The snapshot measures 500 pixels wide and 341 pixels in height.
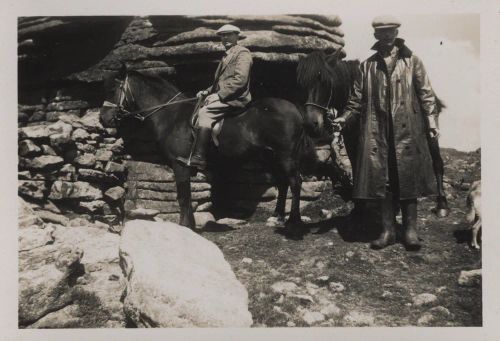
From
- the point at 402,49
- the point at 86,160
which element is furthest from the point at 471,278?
the point at 86,160

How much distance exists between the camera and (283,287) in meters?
4.54

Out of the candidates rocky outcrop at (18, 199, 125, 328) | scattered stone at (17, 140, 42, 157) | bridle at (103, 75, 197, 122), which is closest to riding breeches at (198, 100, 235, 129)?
bridle at (103, 75, 197, 122)

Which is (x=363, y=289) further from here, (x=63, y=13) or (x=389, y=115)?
(x=63, y=13)

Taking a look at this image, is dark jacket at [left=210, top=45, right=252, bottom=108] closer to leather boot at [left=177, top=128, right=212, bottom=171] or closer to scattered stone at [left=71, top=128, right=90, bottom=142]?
leather boot at [left=177, top=128, right=212, bottom=171]

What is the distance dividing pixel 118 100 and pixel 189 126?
1.05m

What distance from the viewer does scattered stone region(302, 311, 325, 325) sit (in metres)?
4.16

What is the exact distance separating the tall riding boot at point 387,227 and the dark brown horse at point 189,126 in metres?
1.20

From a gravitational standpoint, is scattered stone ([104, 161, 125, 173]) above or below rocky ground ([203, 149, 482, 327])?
above

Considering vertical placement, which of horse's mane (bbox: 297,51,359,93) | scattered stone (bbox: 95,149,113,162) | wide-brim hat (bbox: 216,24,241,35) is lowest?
scattered stone (bbox: 95,149,113,162)

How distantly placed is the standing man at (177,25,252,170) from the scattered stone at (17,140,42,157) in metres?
2.20

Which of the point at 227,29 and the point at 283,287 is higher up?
the point at 227,29

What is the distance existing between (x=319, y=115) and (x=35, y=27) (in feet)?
12.0

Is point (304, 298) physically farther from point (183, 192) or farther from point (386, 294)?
point (183, 192)

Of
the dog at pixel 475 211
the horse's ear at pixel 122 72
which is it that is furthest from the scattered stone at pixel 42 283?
the dog at pixel 475 211
